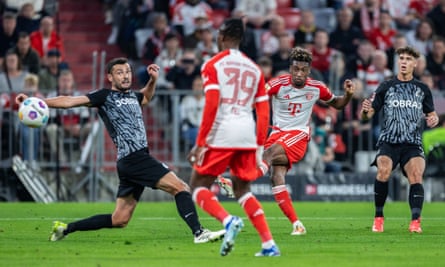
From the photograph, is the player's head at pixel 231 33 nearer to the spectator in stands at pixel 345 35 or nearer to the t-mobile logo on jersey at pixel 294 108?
the t-mobile logo on jersey at pixel 294 108

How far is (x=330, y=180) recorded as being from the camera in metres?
25.2

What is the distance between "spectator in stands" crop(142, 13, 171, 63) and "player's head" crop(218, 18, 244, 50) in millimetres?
15732

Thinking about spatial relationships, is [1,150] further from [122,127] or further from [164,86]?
[122,127]

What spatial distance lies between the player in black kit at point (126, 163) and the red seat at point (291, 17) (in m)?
15.5

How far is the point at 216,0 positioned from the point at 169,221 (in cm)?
1212

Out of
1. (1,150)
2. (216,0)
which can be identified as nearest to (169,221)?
(1,150)

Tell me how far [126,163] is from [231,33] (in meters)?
2.71

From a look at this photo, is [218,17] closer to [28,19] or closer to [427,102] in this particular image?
[28,19]

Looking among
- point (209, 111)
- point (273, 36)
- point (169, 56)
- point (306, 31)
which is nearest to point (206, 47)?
point (169, 56)

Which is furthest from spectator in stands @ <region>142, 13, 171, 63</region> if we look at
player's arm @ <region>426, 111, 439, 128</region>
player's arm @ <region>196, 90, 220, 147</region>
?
player's arm @ <region>196, 90, 220, 147</region>

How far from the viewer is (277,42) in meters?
28.0

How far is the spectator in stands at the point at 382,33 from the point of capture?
95.2 ft

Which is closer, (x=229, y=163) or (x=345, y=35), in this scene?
(x=229, y=163)

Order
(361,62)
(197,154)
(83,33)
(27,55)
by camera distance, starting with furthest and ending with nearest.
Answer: (83,33) → (361,62) → (27,55) → (197,154)
